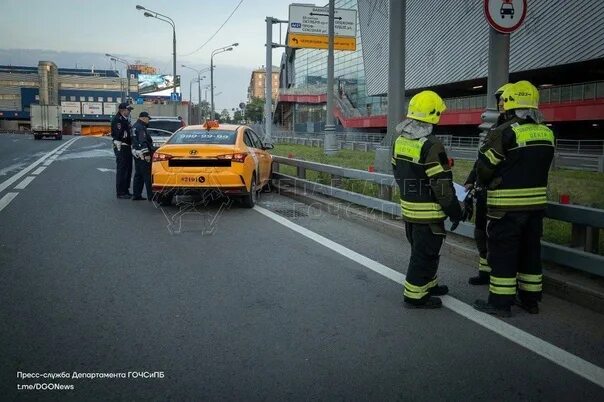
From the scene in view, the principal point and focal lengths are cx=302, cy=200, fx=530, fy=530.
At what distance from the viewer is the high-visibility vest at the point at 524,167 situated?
13.8ft

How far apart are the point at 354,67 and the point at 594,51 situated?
37.9m

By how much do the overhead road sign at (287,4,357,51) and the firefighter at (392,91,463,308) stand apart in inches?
950

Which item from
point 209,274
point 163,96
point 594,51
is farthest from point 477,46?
point 163,96

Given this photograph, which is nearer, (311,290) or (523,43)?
(311,290)

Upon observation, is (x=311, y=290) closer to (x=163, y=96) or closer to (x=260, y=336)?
(x=260, y=336)

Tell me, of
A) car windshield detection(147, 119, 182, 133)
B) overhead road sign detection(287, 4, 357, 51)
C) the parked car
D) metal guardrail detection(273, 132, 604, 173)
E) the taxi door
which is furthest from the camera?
overhead road sign detection(287, 4, 357, 51)

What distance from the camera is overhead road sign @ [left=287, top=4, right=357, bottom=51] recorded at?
89.7 ft

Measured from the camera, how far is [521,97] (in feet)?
14.1

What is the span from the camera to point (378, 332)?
395 cm

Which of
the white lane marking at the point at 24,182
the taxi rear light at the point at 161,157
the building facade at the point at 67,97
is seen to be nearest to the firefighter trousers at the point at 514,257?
the taxi rear light at the point at 161,157

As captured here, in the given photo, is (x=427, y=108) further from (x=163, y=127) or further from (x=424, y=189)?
(x=163, y=127)

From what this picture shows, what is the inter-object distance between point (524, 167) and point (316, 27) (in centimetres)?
2515

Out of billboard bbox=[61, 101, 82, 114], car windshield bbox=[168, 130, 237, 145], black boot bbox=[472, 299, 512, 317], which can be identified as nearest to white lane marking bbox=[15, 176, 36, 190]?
car windshield bbox=[168, 130, 237, 145]

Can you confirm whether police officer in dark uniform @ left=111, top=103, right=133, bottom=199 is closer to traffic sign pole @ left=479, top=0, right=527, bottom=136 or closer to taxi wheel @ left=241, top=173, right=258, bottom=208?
taxi wheel @ left=241, top=173, right=258, bottom=208
